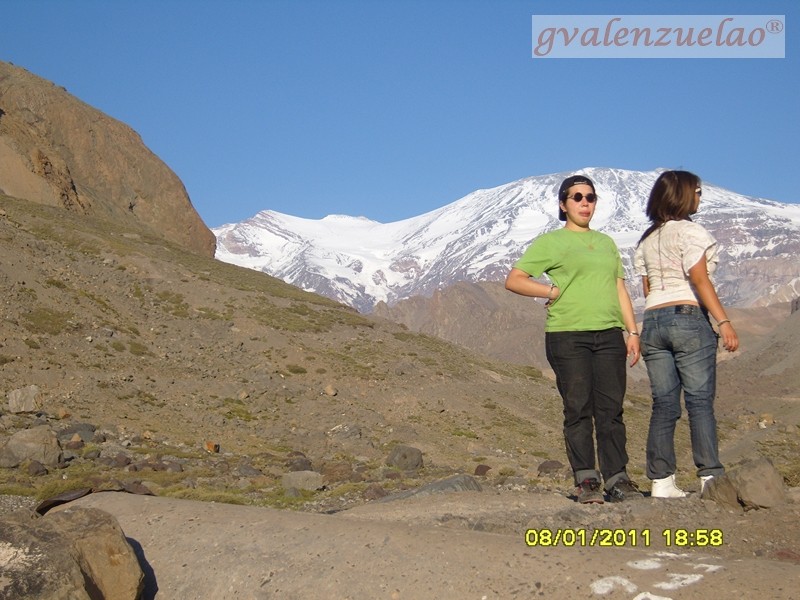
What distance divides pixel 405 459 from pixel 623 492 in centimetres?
1183

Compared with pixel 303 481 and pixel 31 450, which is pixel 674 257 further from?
pixel 31 450

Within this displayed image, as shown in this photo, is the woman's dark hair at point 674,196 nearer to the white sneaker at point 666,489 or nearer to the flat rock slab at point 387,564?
the white sneaker at point 666,489

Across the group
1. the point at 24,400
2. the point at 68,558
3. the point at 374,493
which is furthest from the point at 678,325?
the point at 24,400

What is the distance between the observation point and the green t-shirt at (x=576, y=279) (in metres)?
7.11

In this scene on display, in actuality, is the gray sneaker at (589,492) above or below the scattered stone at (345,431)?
above

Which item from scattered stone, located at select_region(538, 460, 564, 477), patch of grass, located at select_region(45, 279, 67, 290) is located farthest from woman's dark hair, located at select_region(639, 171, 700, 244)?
patch of grass, located at select_region(45, 279, 67, 290)

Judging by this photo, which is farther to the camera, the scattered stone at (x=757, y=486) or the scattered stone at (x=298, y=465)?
the scattered stone at (x=298, y=465)

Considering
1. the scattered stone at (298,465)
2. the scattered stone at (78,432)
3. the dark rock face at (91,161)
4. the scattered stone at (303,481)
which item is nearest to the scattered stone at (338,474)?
the scattered stone at (298,465)

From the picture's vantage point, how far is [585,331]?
7125mm

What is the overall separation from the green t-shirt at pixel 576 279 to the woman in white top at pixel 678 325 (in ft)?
1.16

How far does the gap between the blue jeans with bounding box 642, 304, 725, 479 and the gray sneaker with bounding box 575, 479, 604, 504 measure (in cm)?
46

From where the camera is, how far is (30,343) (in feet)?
82.4

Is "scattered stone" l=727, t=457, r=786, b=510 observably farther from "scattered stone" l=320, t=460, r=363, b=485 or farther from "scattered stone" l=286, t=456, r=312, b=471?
"scattered stone" l=286, t=456, r=312, b=471
